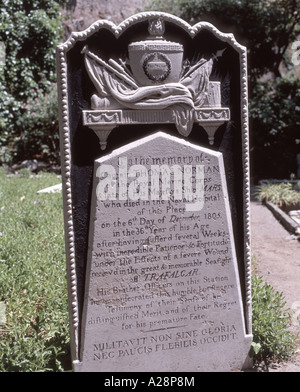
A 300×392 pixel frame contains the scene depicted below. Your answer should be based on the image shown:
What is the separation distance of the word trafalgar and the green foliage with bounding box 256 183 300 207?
22.7 feet

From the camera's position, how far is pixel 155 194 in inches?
119

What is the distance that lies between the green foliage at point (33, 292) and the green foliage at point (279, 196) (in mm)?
5091

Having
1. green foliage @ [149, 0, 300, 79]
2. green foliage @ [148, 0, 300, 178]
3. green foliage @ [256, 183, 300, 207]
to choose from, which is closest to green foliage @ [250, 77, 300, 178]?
green foliage @ [148, 0, 300, 178]

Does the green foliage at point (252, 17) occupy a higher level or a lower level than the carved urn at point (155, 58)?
higher

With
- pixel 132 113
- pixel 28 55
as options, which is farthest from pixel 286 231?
pixel 28 55

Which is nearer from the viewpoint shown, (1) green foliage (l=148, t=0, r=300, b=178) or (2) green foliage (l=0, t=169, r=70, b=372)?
(2) green foliage (l=0, t=169, r=70, b=372)

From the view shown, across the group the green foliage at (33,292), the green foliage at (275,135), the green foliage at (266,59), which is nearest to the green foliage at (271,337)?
the green foliage at (33,292)

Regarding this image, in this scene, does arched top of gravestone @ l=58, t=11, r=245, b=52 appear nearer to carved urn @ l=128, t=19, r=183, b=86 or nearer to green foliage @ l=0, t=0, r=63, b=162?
carved urn @ l=128, t=19, r=183, b=86

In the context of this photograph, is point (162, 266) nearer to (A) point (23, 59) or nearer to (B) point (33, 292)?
(B) point (33, 292)

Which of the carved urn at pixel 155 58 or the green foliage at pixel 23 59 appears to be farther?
the green foliage at pixel 23 59

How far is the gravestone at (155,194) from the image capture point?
291cm

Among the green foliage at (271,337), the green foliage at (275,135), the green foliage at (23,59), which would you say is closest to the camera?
the green foliage at (271,337)

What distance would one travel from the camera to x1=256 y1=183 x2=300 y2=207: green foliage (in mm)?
9617

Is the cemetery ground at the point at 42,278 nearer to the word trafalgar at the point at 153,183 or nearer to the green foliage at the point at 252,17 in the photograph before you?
the word trafalgar at the point at 153,183
